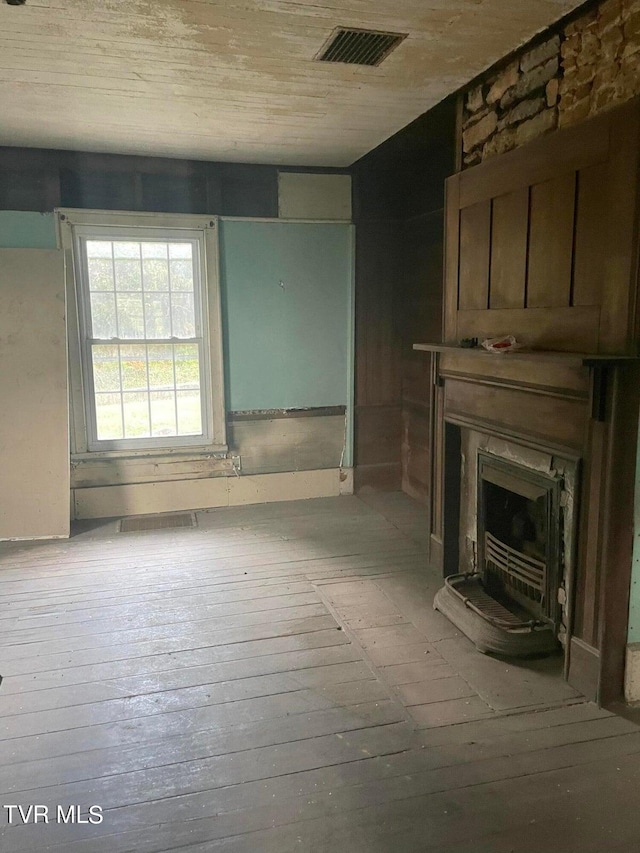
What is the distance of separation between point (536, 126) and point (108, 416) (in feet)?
11.6

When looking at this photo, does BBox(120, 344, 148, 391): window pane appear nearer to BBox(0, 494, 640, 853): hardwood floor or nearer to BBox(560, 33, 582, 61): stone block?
BBox(0, 494, 640, 853): hardwood floor

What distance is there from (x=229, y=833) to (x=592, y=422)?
6.10 feet

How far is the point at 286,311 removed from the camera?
5.05 meters

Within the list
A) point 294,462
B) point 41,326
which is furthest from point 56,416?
point 294,462

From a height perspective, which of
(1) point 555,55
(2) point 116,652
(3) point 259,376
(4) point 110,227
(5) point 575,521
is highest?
(1) point 555,55

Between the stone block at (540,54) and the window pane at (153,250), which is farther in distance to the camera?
the window pane at (153,250)

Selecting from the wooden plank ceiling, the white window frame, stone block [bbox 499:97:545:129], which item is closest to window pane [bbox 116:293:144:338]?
the white window frame

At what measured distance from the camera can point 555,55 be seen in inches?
101

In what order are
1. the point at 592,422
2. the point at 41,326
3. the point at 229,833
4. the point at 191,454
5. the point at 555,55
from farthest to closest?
1. the point at 191,454
2. the point at 41,326
3. the point at 555,55
4. the point at 592,422
5. the point at 229,833

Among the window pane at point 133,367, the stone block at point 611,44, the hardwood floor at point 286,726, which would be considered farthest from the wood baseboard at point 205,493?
the stone block at point 611,44

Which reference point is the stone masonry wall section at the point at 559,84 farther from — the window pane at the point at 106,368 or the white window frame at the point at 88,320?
the window pane at the point at 106,368

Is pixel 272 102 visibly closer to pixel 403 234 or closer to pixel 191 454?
pixel 403 234

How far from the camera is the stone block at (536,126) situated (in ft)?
8.65

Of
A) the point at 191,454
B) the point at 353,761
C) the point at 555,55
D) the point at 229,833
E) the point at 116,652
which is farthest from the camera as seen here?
the point at 191,454
